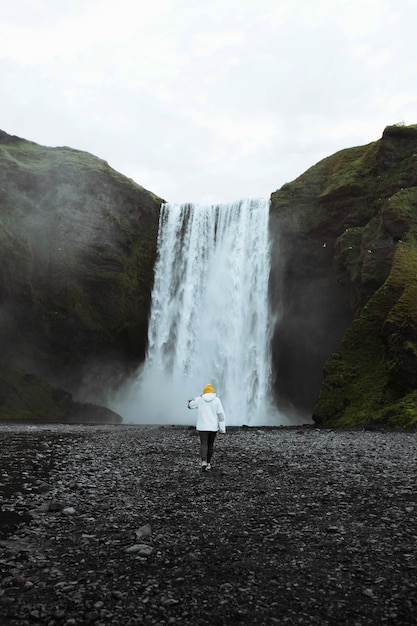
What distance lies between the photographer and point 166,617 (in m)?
4.96

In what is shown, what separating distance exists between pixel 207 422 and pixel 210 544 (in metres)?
5.56

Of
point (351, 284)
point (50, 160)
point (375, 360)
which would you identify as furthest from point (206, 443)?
point (50, 160)

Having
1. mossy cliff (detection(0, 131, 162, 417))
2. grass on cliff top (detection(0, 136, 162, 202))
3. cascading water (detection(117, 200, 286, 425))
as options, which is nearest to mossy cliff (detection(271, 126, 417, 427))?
cascading water (detection(117, 200, 286, 425))

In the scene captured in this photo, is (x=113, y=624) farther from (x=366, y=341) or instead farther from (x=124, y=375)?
(x=124, y=375)

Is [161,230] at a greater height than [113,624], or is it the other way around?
[161,230]

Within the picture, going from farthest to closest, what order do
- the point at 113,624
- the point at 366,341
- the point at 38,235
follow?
the point at 38,235
the point at 366,341
the point at 113,624

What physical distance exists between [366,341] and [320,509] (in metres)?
24.0

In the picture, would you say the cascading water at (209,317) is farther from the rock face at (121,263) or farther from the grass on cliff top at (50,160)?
the grass on cliff top at (50,160)

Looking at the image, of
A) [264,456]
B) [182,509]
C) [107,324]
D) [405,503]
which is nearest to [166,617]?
[182,509]

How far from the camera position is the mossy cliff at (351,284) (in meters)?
28.4

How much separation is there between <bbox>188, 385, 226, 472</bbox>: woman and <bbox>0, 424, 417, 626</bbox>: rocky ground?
0.47 m

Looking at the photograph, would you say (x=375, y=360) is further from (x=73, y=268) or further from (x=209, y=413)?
(x=73, y=268)

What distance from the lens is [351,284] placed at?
38781mm

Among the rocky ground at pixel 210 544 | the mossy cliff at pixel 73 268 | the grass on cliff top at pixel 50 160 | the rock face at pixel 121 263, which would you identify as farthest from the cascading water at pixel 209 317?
the rocky ground at pixel 210 544
